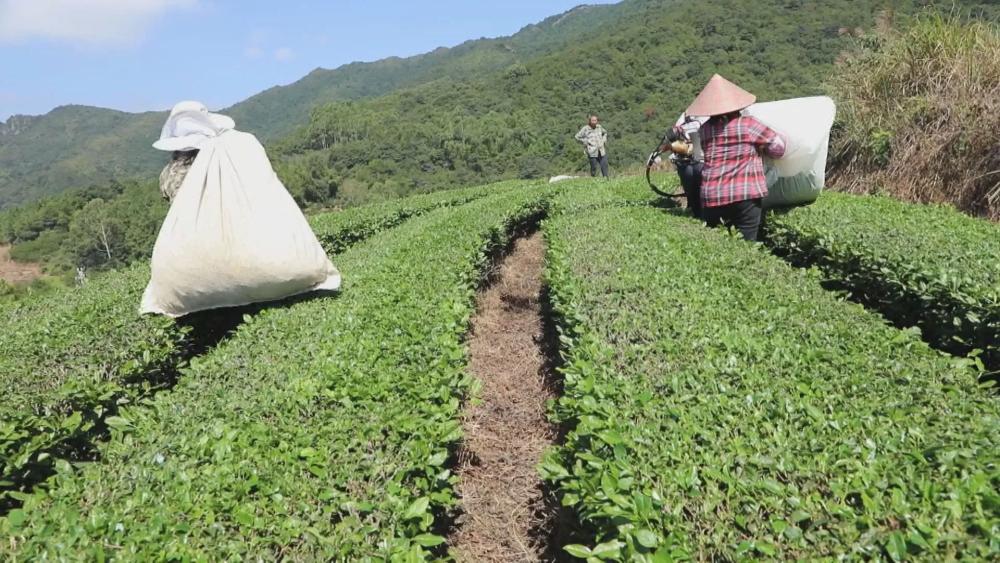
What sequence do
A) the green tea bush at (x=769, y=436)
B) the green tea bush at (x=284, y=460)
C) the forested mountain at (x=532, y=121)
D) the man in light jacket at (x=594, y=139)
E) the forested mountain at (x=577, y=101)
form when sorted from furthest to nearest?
the forested mountain at (x=532, y=121) < the forested mountain at (x=577, y=101) < the man in light jacket at (x=594, y=139) < the green tea bush at (x=284, y=460) < the green tea bush at (x=769, y=436)

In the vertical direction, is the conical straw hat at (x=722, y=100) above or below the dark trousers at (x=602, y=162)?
above

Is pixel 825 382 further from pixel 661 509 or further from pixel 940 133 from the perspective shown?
pixel 940 133

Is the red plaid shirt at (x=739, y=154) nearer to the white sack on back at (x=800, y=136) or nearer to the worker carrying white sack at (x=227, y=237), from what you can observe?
the white sack on back at (x=800, y=136)

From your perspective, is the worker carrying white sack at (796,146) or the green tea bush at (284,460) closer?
the green tea bush at (284,460)

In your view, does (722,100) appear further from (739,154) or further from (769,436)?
(769,436)

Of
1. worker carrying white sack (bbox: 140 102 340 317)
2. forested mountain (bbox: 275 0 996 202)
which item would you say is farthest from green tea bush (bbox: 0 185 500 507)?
forested mountain (bbox: 275 0 996 202)

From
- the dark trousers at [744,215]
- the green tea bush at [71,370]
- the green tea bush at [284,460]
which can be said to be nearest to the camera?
the green tea bush at [284,460]

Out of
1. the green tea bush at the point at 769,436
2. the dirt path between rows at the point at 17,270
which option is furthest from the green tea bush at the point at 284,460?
the dirt path between rows at the point at 17,270

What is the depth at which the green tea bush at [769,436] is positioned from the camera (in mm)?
1753

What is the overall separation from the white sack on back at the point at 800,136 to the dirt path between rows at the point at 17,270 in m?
71.1

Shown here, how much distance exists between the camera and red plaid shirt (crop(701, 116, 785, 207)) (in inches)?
227

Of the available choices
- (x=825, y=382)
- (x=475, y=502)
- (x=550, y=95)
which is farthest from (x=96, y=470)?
(x=550, y=95)

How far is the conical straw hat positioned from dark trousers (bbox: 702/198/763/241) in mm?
945

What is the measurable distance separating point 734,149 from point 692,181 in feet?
4.88
